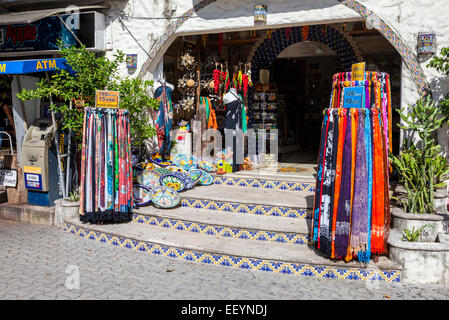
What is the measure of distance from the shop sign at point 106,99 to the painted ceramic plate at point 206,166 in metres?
2.34

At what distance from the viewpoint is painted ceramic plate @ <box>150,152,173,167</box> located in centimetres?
766

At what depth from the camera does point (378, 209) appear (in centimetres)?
409

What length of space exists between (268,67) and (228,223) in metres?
4.55

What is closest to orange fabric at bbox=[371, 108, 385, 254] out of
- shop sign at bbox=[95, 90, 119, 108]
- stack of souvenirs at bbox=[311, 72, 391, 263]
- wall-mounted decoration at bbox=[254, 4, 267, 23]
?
stack of souvenirs at bbox=[311, 72, 391, 263]

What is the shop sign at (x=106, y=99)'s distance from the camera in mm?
5496

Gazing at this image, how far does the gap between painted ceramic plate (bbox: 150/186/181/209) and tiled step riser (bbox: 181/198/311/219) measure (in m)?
0.20

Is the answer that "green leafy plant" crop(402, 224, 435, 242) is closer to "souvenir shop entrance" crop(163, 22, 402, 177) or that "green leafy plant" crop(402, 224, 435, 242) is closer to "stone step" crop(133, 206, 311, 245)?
"stone step" crop(133, 206, 311, 245)

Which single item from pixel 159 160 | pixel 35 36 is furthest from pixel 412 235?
pixel 35 36

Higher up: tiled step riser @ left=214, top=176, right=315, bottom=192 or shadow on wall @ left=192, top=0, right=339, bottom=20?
shadow on wall @ left=192, top=0, right=339, bottom=20

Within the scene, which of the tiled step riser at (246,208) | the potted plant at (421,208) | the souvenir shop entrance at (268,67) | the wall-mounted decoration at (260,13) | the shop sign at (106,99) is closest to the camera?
the potted plant at (421,208)

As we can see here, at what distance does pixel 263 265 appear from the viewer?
4.37 metres

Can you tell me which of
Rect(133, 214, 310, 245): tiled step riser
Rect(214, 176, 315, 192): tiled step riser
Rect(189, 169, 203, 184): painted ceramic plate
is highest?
Rect(189, 169, 203, 184): painted ceramic plate

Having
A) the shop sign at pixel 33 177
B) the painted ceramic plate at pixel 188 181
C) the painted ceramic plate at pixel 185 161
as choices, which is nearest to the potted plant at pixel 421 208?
the painted ceramic plate at pixel 188 181

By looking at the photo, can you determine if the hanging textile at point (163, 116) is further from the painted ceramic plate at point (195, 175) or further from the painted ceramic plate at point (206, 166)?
the painted ceramic plate at point (195, 175)
